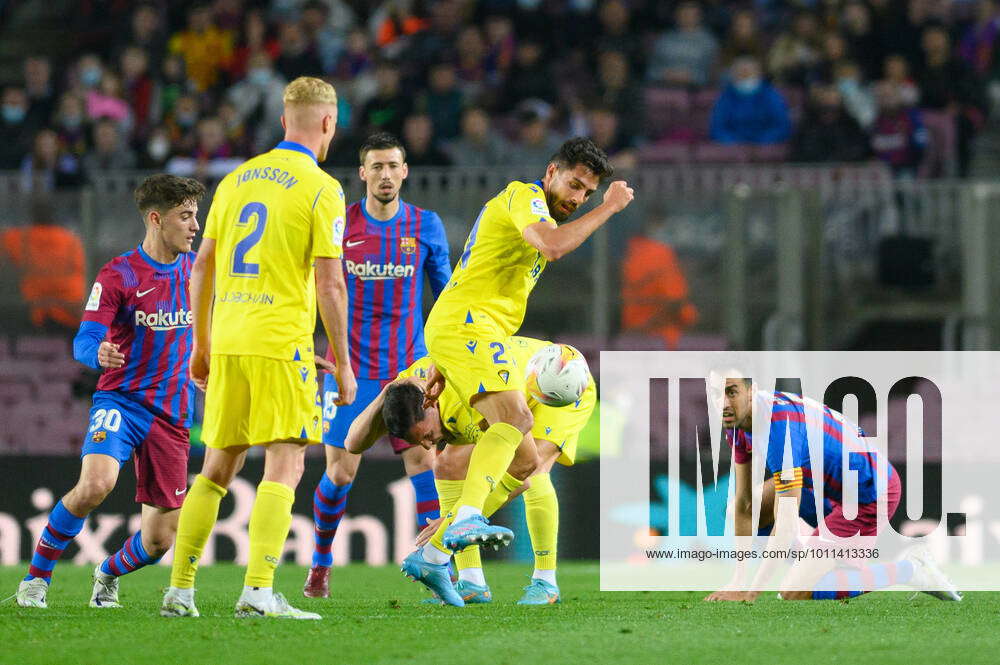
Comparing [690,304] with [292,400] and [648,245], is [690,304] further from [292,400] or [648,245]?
[292,400]

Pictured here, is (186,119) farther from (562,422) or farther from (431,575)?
(431,575)

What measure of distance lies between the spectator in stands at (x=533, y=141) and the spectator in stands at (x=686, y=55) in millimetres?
1728

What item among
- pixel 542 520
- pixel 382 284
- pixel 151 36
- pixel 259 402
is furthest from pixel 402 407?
pixel 151 36

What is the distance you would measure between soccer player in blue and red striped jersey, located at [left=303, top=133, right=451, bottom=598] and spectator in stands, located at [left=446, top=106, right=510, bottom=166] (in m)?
5.28

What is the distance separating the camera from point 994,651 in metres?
6.01

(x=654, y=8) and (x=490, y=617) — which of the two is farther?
(x=654, y=8)

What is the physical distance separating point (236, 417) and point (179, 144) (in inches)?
358

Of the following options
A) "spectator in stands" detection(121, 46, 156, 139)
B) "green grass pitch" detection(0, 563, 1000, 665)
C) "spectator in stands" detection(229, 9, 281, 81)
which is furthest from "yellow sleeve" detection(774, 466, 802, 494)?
"spectator in stands" detection(229, 9, 281, 81)

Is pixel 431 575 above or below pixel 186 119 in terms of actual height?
below

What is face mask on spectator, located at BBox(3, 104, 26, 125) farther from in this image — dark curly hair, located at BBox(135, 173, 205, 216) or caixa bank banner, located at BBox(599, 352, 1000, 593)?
dark curly hair, located at BBox(135, 173, 205, 216)

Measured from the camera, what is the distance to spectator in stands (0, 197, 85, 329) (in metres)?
13.3

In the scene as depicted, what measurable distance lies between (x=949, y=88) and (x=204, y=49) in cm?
756

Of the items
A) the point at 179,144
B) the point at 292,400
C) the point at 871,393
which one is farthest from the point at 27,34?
the point at 292,400

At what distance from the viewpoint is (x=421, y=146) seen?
14312mm
